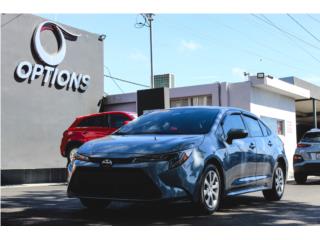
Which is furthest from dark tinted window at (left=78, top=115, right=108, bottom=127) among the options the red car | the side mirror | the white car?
the side mirror

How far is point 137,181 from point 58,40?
15986mm

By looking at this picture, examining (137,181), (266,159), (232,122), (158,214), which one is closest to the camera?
(137,181)

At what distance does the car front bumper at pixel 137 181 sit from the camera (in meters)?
5.81

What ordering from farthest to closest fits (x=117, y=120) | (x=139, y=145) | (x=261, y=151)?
(x=117, y=120)
(x=261, y=151)
(x=139, y=145)

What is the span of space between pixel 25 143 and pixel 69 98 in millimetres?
3285

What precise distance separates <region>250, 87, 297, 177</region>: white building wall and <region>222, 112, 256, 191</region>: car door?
13.1m

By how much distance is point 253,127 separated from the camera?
8.44 meters

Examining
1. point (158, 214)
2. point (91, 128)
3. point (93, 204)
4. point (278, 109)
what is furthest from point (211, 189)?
point (278, 109)

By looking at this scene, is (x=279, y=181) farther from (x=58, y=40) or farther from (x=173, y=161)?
(x=58, y=40)

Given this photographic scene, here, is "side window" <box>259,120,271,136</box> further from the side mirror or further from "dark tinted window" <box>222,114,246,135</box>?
the side mirror

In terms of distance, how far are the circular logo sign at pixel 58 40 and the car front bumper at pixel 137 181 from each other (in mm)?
14357

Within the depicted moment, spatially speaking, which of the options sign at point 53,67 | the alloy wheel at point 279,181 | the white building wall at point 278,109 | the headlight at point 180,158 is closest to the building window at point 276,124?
the white building wall at point 278,109

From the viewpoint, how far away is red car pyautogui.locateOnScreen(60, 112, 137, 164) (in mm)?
14203

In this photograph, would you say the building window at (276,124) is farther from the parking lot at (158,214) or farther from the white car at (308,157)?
the parking lot at (158,214)
